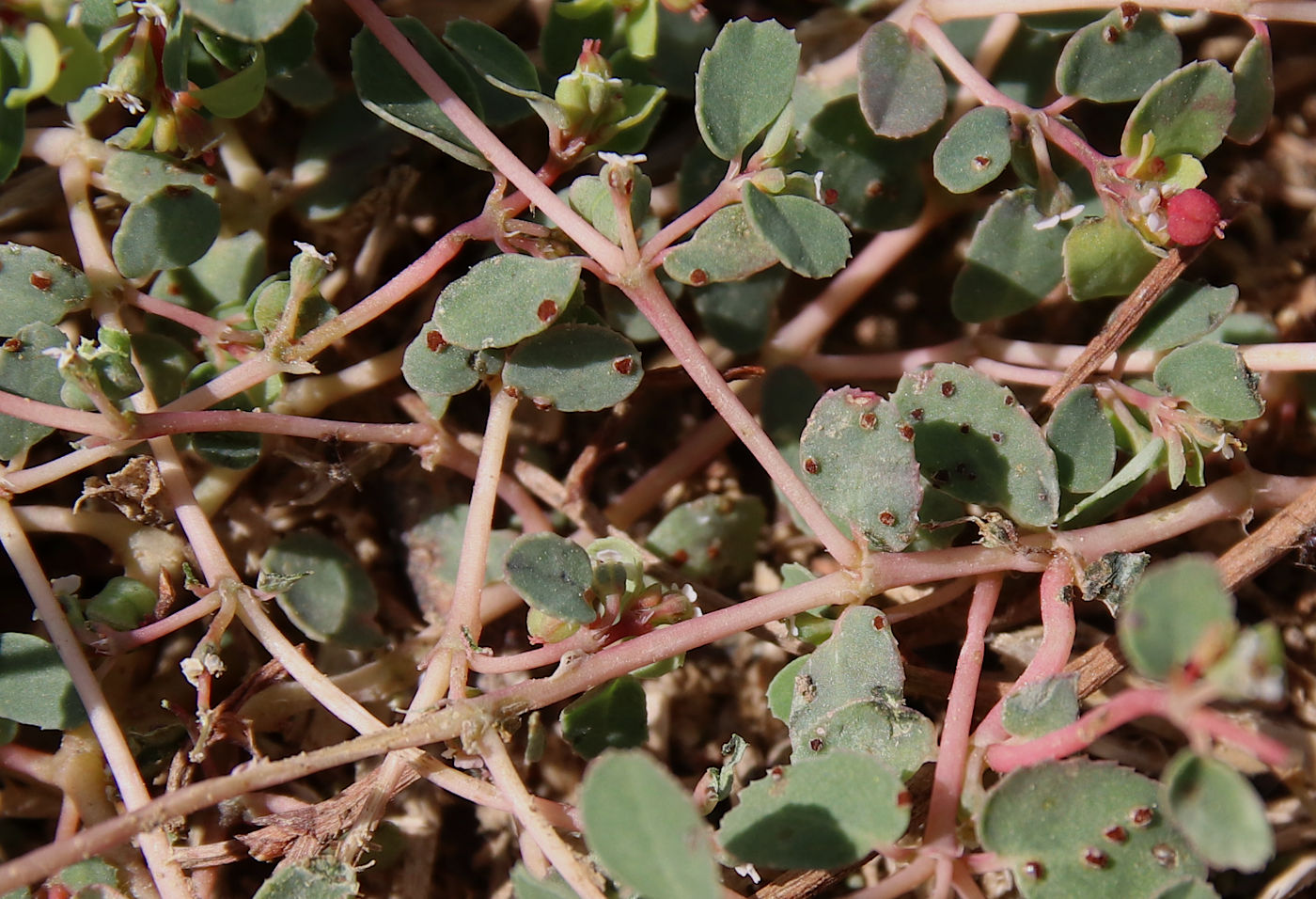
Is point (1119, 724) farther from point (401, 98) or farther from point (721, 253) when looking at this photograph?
point (401, 98)

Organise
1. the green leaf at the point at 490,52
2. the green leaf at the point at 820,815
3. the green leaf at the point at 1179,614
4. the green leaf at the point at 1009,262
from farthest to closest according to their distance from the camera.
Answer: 1. the green leaf at the point at 1009,262
2. the green leaf at the point at 490,52
3. the green leaf at the point at 820,815
4. the green leaf at the point at 1179,614

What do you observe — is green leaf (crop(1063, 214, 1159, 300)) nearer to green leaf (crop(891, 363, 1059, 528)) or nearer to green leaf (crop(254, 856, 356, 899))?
Answer: green leaf (crop(891, 363, 1059, 528))

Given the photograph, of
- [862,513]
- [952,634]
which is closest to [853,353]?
[952,634]

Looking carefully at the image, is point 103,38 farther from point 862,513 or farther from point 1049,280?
point 1049,280

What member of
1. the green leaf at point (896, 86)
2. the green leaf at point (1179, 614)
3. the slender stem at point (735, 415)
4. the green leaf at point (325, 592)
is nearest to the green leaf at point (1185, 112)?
the green leaf at point (896, 86)

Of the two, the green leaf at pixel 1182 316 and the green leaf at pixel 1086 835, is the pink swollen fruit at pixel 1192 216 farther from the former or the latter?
the green leaf at pixel 1086 835

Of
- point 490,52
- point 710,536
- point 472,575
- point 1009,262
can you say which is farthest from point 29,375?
point 1009,262
